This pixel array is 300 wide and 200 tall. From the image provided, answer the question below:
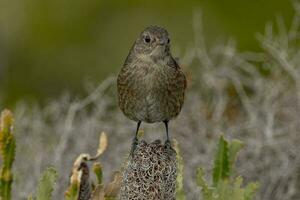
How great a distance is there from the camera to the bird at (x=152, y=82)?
243 inches

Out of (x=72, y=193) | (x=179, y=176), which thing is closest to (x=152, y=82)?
(x=179, y=176)

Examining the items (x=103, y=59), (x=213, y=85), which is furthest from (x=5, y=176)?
(x=103, y=59)

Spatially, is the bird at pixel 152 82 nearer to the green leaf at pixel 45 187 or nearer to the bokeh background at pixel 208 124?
the green leaf at pixel 45 187

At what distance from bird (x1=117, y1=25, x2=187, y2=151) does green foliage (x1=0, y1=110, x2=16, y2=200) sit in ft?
2.26

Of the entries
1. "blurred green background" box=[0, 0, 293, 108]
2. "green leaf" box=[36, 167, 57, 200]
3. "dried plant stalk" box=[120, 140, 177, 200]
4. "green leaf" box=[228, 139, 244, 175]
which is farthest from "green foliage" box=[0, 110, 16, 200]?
"blurred green background" box=[0, 0, 293, 108]

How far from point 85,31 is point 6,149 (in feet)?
29.5

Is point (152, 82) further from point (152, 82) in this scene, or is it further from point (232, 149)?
point (232, 149)

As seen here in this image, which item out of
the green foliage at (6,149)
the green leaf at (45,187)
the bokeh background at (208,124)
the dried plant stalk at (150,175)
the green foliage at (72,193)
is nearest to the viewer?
the dried plant stalk at (150,175)

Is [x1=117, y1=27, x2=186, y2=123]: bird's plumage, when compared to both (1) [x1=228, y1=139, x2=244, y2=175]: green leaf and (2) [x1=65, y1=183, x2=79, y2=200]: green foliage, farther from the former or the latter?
(2) [x1=65, y1=183, x2=79, y2=200]: green foliage

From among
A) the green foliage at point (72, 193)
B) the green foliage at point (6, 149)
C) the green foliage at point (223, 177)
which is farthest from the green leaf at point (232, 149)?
the green foliage at point (6, 149)

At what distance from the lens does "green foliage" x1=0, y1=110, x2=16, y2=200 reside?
19.5ft

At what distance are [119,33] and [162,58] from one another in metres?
8.75

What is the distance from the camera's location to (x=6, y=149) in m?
6.04

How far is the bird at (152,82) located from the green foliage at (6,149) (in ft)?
2.26
